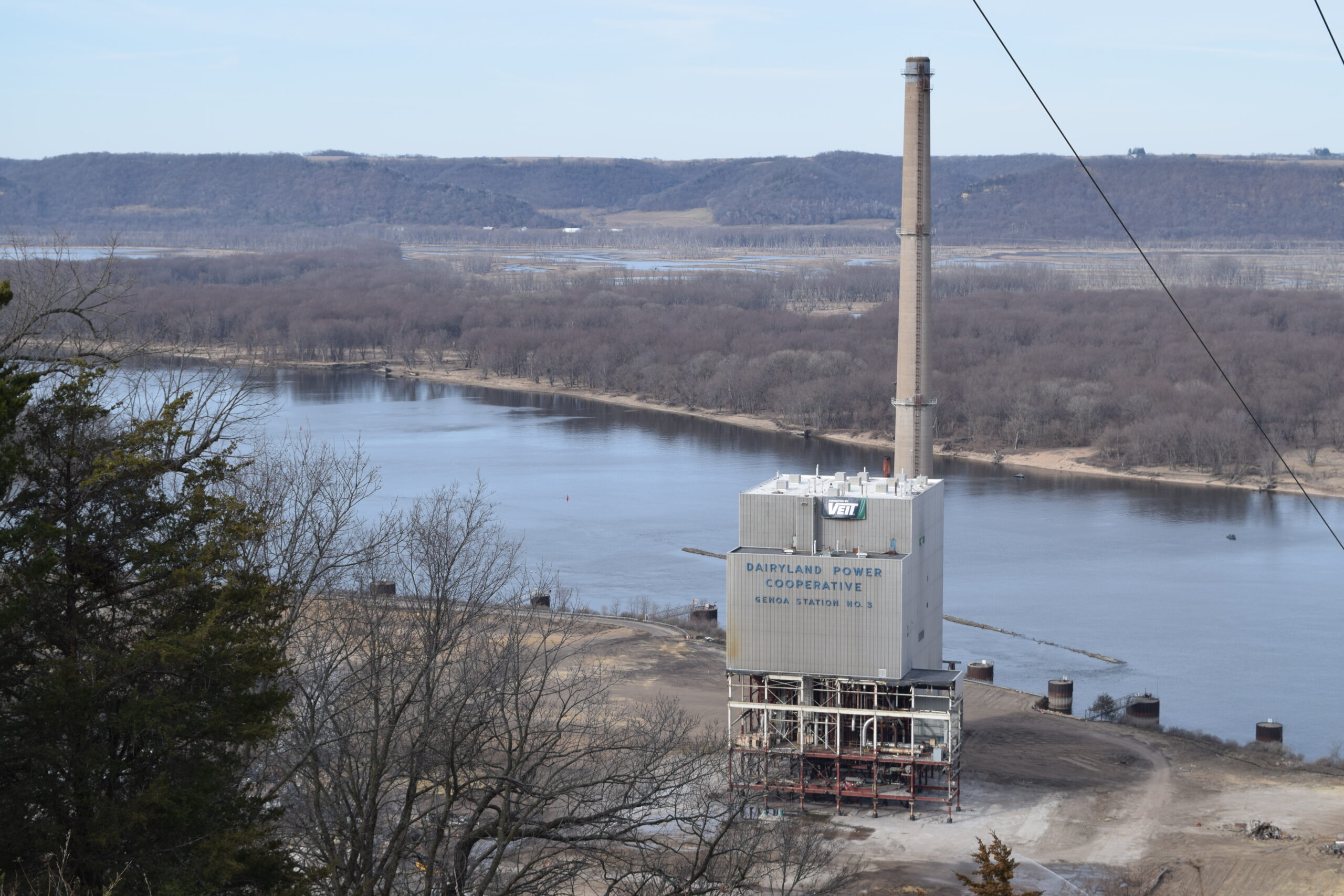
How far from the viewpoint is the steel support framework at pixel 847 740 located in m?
27.4

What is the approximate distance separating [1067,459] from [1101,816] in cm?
5485

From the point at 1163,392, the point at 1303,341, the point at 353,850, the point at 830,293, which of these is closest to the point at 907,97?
the point at 353,850

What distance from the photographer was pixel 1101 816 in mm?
27906

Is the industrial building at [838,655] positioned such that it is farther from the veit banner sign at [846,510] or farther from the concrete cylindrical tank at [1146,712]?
the concrete cylindrical tank at [1146,712]

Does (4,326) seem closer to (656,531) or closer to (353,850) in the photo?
(353,850)

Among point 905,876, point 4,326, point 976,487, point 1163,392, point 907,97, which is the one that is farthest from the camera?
point 1163,392

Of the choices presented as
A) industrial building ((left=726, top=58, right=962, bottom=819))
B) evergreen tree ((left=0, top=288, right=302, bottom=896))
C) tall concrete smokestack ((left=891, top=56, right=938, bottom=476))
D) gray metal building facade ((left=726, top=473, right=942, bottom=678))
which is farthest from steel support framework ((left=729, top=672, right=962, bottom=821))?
evergreen tree ((left=0, top=288, right=302, bottom=896))

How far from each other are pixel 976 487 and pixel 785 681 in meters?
44.3

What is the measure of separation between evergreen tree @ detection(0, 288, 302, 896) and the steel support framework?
1623 centimetres

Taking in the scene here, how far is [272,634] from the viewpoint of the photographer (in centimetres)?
1192

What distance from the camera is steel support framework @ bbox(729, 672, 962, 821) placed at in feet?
89.8

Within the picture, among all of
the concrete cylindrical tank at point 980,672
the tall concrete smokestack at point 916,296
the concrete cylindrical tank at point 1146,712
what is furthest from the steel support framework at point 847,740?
the tall concrete smokestack at point 916,296

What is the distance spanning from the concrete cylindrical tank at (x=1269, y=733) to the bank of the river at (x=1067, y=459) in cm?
4146

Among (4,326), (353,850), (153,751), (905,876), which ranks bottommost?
(905,876)
